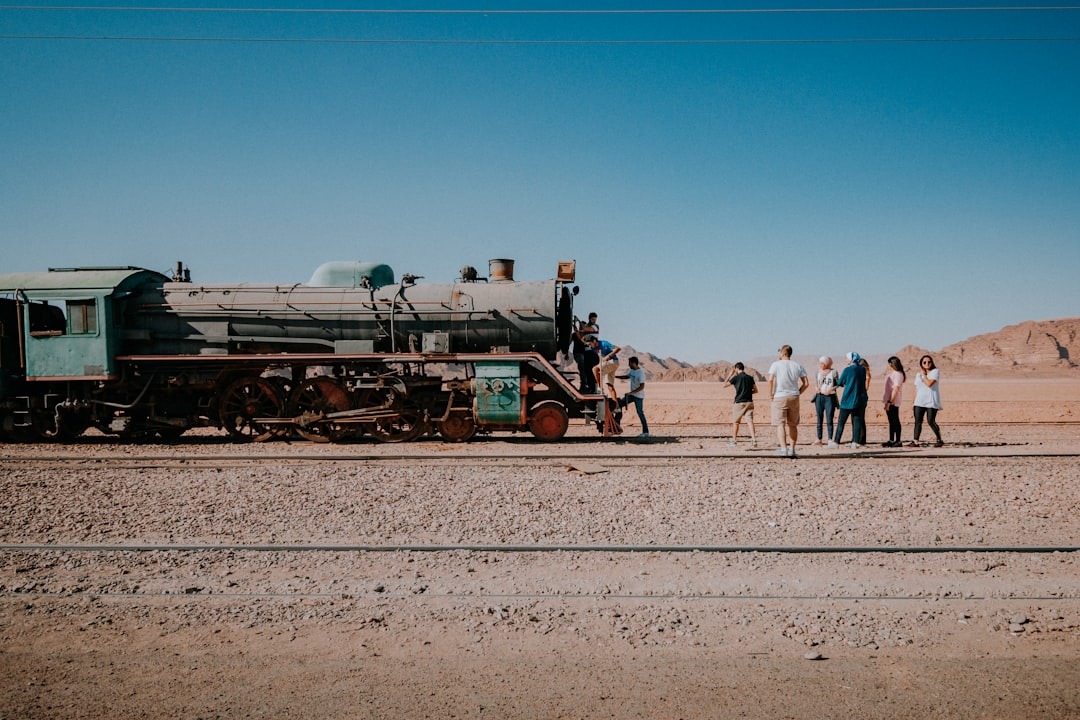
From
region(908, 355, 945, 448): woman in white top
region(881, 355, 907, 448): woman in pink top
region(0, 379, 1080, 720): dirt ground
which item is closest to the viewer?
region(0, 379, 1080, 720): dirt ground

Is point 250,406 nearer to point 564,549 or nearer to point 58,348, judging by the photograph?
point 58,348

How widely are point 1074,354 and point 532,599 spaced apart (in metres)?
108

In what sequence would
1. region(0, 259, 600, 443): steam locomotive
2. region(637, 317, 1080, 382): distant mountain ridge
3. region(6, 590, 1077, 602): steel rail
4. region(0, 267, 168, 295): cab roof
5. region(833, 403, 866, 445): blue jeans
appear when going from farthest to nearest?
region(637, 317, 1080, 382): distant mountain ridge < region(0, 267, 168, 295): cab roof < region(0, 259, 600, 443): steam locomotive < region(833, 403, 866, 445): blue jeans < region(6, 590, 1077, 602): steel rail

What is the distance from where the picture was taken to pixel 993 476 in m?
9.27

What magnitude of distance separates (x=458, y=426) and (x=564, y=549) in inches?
307

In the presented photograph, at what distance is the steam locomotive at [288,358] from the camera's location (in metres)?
13.6

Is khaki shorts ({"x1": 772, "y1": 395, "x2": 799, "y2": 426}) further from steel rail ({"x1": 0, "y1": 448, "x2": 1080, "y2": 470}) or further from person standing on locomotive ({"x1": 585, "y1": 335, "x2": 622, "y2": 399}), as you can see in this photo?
person standing on locomotive ({"x1": 585, "y1": 335, "x2": 622, "y2": 399})

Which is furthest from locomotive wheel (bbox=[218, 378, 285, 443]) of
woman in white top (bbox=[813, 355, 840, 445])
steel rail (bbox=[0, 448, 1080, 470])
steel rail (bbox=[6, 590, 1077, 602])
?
woman in white top (bbox=[813, 355, 840, 445])

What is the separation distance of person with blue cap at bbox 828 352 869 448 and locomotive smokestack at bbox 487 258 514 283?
23.5ft

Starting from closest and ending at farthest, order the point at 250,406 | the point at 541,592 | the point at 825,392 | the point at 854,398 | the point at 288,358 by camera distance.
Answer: the point at 541,592 < the point at 854,398 < the point at 288,358 < the point at 825,392 < the point at 250,406

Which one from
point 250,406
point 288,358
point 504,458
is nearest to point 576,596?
point 504,458

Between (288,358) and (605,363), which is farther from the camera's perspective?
(605,363)

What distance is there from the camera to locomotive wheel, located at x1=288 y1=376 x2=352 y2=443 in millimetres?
13648

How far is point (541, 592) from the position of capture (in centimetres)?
510
